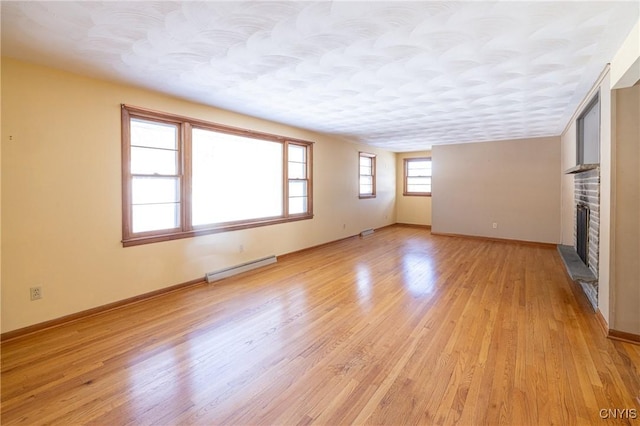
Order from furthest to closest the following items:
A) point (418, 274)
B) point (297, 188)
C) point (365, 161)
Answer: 1. point (365, 161)
2. point (297, 188)
3. point (418, 274)

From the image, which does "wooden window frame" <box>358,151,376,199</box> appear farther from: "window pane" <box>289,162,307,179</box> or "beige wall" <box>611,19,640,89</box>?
"beige wall" <box>611,19,640,89</box>

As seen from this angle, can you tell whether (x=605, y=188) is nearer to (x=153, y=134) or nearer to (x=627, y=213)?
(x=627, y=213)

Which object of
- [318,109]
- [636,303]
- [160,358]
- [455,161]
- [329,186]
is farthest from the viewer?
[455,161]

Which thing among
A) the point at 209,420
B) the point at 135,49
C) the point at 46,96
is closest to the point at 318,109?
the point at 135,49

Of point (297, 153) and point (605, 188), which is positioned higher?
point (297, 153)

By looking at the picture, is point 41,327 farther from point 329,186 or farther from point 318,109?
point 329,186

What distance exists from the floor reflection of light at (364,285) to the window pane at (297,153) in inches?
89.7

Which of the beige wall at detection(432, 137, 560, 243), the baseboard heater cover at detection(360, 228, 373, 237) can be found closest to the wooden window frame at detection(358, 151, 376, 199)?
the baseboard heater cover at detection(360, 228, 373, 237)

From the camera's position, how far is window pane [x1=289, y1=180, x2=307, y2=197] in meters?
5.60

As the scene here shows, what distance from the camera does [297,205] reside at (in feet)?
18.9

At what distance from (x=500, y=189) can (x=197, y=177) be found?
6319mm

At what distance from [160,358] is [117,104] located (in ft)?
8.41

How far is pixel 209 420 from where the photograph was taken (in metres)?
1.67

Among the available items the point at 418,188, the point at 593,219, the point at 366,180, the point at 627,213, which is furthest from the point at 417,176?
the point at 627,213
